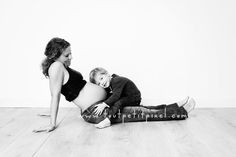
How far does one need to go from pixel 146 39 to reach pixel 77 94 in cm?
118

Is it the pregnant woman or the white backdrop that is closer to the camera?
the pregnant woman

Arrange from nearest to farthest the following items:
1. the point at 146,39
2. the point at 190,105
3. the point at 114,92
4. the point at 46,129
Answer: the point at 46,129, the point at 114,92, the point at 190,105, the point at 146,39

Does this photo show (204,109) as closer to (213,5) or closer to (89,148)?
(213,5)

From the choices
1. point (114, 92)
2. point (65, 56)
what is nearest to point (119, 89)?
point (114, 92)

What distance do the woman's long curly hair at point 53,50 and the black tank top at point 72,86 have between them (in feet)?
0.59

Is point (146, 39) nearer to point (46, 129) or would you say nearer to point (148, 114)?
point (148, 114)

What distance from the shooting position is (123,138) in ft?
8.37

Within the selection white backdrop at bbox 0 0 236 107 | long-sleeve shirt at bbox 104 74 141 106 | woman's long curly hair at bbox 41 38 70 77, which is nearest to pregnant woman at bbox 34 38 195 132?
woman's long curly hair at bbox 41 38 70 77

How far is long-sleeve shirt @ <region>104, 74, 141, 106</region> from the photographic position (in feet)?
9.91

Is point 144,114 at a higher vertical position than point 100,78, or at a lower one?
lower

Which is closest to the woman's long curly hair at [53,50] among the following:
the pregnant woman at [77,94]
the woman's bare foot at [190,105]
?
the pregnant woman at [77,94]

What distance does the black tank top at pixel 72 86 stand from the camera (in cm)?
295

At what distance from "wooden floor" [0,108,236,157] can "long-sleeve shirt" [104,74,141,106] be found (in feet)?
0.85

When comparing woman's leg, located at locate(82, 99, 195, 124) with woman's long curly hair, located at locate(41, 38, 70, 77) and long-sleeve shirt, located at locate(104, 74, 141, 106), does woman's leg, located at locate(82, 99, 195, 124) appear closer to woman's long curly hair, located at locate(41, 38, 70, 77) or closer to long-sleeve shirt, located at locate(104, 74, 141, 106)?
long-sleeve shirt, located at locate(104, 74, 141, 106)
